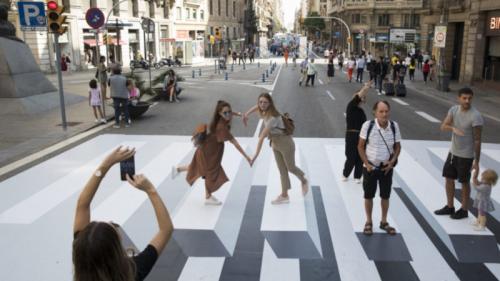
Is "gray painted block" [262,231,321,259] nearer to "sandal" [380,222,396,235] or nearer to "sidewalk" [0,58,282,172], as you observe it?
"sandal" [380,222,396,235]

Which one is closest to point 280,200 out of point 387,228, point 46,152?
point 387,228

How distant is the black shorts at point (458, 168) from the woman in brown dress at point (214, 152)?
2.96m

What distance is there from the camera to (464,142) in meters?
6.58

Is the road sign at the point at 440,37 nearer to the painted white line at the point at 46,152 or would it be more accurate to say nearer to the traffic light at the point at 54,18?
the painted white line at the point at 46,152

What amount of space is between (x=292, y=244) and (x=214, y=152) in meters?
2.09

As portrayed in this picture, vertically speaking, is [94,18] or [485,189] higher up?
[94,18]

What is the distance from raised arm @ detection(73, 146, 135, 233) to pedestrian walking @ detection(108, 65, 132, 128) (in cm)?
1130

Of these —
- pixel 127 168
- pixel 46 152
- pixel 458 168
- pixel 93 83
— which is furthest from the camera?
pixel 93 83

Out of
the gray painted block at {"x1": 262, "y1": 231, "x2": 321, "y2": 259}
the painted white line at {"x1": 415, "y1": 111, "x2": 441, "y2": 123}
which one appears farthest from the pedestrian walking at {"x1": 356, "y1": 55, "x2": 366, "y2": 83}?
the gray painted block at {"x1": 262, "y1": 231, "x2": 321, "y2": 259}

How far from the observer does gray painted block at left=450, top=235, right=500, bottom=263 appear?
18.6ft

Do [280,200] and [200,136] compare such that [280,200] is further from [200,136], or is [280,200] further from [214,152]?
[200,136]

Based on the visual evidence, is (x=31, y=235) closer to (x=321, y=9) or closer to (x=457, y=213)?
(x=457, y=213)

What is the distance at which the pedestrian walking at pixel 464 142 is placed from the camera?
6.46 m

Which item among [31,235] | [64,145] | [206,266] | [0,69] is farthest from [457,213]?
[0,69]
